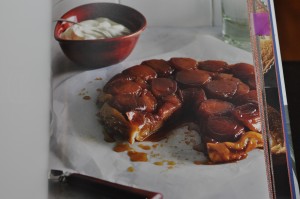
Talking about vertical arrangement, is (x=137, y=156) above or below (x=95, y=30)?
below

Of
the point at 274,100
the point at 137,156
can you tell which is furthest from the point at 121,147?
the point at 274,100

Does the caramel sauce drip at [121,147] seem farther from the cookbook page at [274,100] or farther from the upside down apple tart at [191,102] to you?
the cookbook page at [274,100]

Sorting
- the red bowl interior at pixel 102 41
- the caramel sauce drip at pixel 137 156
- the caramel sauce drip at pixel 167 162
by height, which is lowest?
the caramel sauce drip at pixel 167 162

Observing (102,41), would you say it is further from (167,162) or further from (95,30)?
(167,162)

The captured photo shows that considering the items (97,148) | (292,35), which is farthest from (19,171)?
(292,35)

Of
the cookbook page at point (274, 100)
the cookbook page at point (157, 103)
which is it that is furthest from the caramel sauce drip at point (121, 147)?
the cookbook page at point (274, 100)

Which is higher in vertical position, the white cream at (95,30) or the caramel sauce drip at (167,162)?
the white cream at (95,30)

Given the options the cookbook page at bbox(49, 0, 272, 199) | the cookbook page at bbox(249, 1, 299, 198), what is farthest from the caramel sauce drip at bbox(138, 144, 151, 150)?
the cookbook page at bbox(249, 1, 299, 198)

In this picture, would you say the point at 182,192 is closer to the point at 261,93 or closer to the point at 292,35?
the point at 261,93
